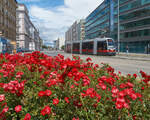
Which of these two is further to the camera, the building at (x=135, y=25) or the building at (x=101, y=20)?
the building at (x=101, y=20)

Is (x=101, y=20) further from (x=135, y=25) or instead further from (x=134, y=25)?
(x=135, y=25)

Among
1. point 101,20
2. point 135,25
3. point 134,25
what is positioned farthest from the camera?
point 101,20

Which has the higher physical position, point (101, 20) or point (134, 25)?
point (101, 20)

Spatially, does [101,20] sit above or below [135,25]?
above

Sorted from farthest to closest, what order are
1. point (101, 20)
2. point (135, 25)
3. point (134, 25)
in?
1. point (101, 20)
2. point (134, 25)
3. point (135, 25)

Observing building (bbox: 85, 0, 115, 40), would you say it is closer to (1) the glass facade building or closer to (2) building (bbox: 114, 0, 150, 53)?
(1) the glass facade building

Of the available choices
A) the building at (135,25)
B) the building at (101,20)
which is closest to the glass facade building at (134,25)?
the building at (135,25)

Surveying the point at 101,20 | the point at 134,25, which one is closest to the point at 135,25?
the point at 134,25

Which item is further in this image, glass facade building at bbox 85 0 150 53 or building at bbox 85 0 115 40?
building at bbox 85 0 115 40

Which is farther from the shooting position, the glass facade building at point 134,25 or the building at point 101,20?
the building at point 101,20

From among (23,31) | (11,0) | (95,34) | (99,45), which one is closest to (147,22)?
(99,45)

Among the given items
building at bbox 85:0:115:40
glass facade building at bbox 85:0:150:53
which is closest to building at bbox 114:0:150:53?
glass facade building at bbox 85:0:150:53

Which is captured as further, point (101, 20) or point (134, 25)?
point (101, 20)

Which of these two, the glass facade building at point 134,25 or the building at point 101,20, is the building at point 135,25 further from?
the building at point 101,20
